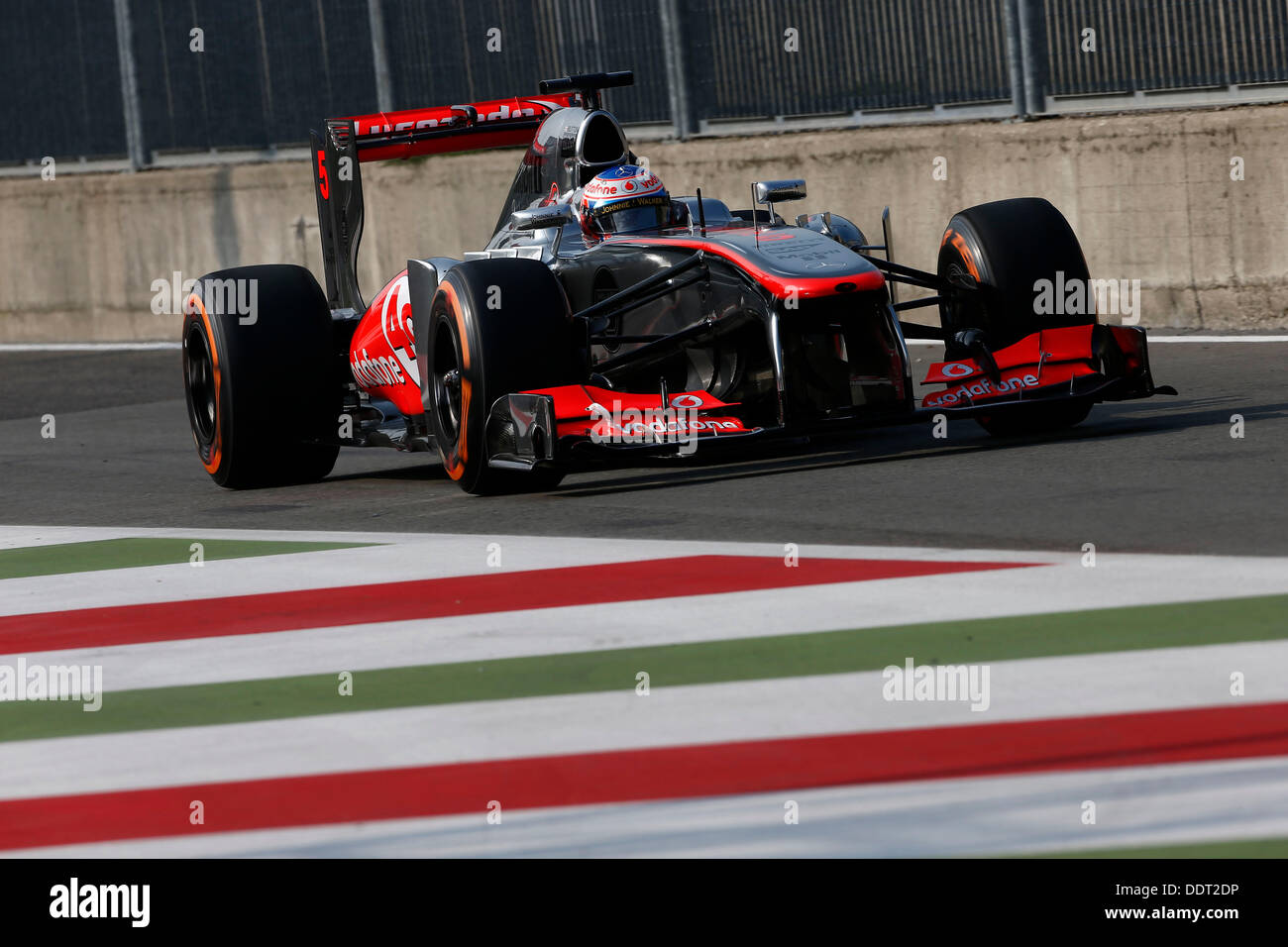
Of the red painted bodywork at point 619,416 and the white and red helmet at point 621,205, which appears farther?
the white and red helmet at point 621,205

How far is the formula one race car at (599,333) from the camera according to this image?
28.1 feet

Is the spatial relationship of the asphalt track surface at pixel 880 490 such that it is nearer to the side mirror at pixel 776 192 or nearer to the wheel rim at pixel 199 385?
the wheel rim at pixel 199 385

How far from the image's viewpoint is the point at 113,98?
832 inches

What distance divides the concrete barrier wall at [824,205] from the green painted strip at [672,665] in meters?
7.70

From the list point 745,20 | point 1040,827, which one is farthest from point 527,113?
point 1040,827

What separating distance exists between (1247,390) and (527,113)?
407 cm

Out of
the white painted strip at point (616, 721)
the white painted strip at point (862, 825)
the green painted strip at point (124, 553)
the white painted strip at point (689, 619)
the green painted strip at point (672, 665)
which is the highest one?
the green painted strip at point (124, 553)

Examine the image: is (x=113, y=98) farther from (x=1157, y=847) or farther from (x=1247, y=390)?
(x=1157, y=847)

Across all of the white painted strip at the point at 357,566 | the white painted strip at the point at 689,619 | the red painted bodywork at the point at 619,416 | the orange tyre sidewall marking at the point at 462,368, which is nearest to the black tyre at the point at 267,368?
the orange tyre sidewall marking at the point at 462,368

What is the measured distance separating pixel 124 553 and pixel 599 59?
9950mm

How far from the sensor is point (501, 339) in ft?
28.1

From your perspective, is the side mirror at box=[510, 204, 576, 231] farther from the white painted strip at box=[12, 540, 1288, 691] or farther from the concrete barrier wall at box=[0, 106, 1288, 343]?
the concrete barrier wall at box=[0, 106, 1288, 343]
